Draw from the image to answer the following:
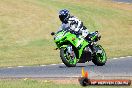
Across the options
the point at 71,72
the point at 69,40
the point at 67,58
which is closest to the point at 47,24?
the point at 69,40

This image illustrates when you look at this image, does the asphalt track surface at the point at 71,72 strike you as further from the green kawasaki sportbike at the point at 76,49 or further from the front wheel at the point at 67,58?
the green kawasaki sportbike at the point at 76,49

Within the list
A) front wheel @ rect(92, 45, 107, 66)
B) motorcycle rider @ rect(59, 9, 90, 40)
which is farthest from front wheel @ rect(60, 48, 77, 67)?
front wheel @ rect(92, 45, 107, 66)

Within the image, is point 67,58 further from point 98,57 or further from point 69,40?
point 98,57

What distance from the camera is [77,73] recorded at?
48.3ft

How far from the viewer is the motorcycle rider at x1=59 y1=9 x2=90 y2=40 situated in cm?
1619

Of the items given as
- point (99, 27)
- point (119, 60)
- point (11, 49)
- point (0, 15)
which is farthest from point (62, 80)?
point (0, 15)

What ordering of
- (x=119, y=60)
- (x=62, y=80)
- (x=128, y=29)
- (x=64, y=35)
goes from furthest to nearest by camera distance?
(x=128, y=29) < (x=119, y=60) < (x=64, y=35) < (x=62, y=80)

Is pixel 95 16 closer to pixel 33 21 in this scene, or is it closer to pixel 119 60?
pixel 33 21

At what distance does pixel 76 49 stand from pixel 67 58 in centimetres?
59

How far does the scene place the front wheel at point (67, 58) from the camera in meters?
15.9

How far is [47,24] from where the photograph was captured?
117 ft

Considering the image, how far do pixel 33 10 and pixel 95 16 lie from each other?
4.81 metres

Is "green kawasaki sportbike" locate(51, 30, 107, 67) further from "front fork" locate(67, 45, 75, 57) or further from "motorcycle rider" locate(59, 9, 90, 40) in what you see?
"motorcycle rider" locate(59, 9, 90, 40)

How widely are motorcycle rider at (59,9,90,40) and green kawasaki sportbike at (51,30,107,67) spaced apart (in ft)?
0.53
